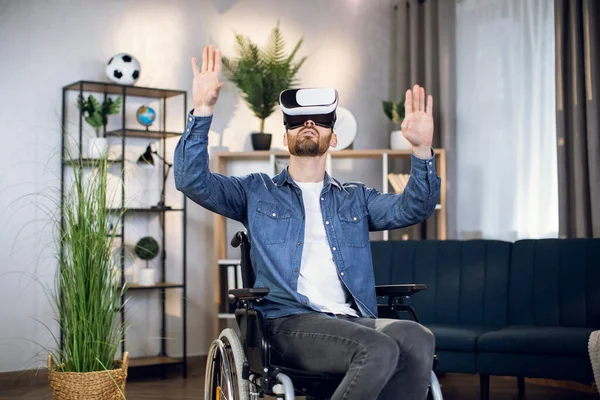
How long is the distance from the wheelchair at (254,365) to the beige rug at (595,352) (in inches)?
49.2

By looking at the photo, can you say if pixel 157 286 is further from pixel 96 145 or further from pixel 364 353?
pixel 364 353

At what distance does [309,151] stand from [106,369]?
4.60 feet

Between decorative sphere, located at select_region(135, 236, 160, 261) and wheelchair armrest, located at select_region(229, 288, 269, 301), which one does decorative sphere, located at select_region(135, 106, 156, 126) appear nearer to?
decorative sphere, located at select_region(135, 236, 160, 261)

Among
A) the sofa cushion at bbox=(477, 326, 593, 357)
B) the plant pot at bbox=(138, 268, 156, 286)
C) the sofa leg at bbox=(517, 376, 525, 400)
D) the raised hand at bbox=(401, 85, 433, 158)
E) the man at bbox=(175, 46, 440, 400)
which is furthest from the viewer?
the plant pot at bbox=(138, 268, 156, 286)

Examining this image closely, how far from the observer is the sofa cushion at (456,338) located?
3.83 metres

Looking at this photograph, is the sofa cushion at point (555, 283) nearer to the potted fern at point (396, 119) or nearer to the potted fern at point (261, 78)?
the potted fern at point (396, 119)

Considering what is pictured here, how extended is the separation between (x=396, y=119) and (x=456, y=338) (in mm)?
1954

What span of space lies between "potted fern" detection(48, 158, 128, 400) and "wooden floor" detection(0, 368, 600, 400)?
0.97 metres

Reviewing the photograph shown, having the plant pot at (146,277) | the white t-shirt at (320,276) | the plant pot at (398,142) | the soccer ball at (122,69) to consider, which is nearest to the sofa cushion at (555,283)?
the plant pot at (398,142)

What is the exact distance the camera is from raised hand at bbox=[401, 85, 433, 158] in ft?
8.23

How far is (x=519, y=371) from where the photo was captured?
3748 mm

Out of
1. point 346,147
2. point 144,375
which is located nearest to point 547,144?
point 346,147

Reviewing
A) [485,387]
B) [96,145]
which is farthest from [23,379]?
[485,387]

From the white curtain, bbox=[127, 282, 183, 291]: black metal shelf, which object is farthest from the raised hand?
bbox=[127, 282, 183, 291]: black metal shelf
